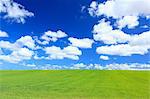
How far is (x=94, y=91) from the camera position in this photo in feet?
42.9

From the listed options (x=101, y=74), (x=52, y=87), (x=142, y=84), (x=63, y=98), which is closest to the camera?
(x=63, y=98)

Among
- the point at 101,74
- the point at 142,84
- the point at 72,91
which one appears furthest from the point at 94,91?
the point at 101,74

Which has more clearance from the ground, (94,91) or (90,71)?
(90,71)

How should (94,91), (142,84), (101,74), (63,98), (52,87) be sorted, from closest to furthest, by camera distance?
(63,98), (94,91), (52,87), (142,84), (101,74)

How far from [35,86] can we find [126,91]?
3.27 m

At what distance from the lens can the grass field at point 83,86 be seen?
39.9 ft

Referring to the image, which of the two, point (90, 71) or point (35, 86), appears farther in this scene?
point (90, 71)

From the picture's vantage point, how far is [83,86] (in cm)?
1405

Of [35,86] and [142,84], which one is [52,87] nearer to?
[35,86]

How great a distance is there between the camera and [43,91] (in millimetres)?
13078

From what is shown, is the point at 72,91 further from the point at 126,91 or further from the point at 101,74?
the point at 101,74

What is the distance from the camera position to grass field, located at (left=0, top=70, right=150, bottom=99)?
1216cm

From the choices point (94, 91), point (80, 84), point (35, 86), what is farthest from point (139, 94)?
point (35, 86)

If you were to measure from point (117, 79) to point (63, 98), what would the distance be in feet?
17.1
